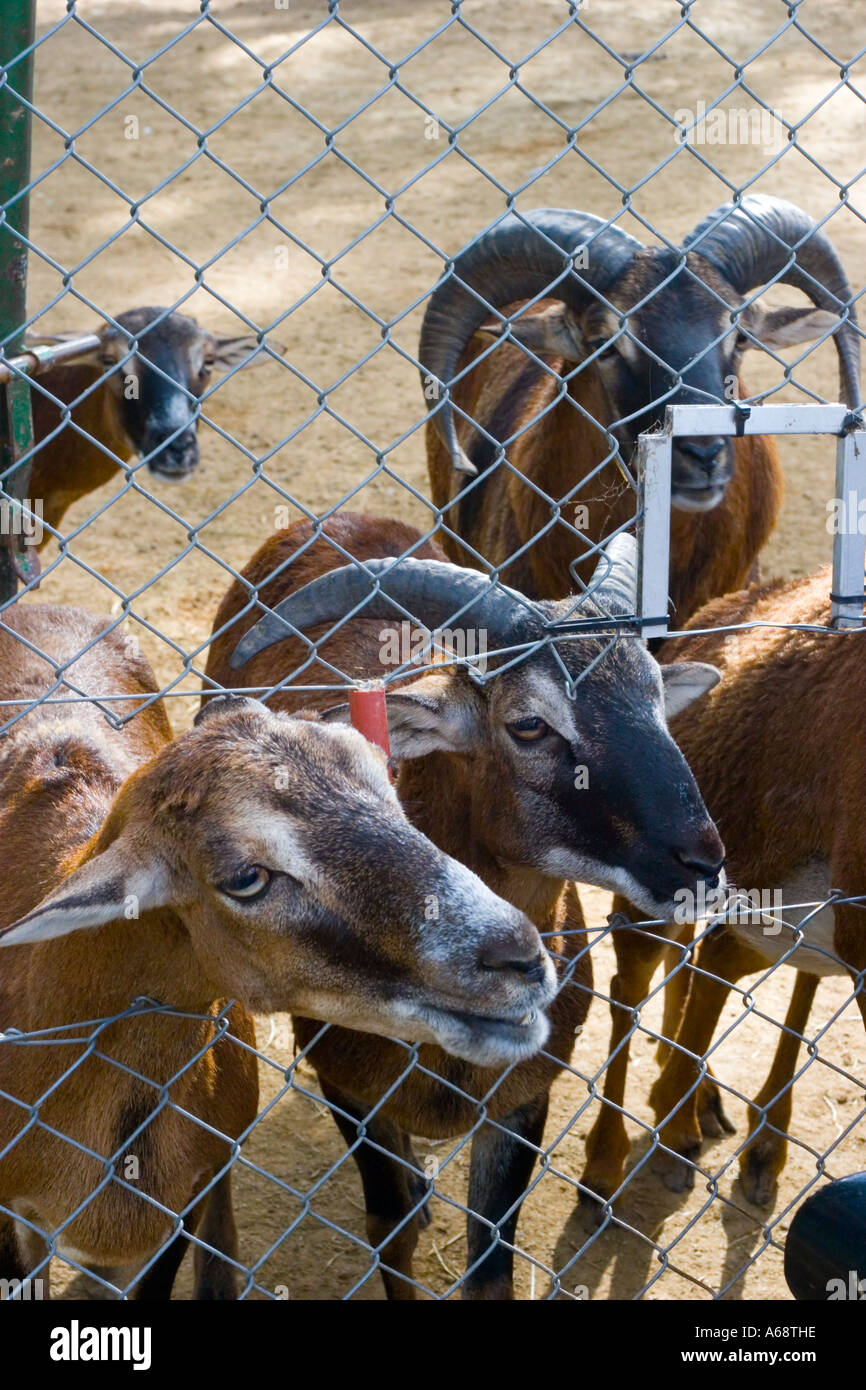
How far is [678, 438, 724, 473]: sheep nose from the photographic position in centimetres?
461

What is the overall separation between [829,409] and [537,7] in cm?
1536

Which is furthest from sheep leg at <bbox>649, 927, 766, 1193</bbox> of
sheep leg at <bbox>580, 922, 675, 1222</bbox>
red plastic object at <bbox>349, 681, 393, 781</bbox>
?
red plastic object at <bbox>349, 681, 393, 781</bbox>

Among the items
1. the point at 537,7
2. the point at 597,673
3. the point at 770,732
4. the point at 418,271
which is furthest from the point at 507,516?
the point at 537,7

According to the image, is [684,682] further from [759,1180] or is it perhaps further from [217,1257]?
[217,1257]

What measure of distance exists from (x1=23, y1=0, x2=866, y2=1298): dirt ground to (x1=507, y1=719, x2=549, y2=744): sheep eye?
2.45ft

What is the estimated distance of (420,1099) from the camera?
367cm

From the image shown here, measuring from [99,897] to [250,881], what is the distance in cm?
27

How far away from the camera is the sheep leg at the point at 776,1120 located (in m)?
4.55

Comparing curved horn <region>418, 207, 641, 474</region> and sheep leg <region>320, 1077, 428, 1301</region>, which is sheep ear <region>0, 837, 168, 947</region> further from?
curved horn <region>418, 207, 641, 474</region>

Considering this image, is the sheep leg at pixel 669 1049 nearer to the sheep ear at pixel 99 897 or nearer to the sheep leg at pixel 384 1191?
the sheep leg at pixel 384 1191

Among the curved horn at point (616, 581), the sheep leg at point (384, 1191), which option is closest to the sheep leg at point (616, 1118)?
the sheep leg at point (384, 1191)

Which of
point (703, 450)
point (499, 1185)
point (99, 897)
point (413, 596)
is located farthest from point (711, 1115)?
point (99, 897)

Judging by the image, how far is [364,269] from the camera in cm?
1110
